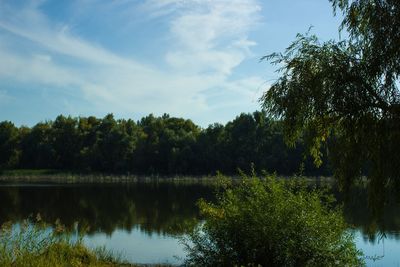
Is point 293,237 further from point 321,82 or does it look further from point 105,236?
point 105,236

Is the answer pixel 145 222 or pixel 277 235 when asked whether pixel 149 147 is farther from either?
pixel 277 235

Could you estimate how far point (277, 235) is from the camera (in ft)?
32.2

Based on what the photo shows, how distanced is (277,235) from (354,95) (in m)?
3.03

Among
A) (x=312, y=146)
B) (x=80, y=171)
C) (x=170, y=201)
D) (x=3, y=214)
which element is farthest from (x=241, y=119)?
(x=312, y=146)

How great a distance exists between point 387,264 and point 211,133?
221 feet

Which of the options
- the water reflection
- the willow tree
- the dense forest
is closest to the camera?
the willow tree

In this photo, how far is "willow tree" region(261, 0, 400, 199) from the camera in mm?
8562

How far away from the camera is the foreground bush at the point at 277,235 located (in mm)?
9828

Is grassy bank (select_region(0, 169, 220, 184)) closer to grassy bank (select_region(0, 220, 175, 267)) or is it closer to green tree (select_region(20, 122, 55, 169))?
green tree (select_region(20, 122, 55, 169))

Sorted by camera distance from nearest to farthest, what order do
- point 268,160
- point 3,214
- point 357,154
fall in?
point 357,154, point 3,214, point 268,160

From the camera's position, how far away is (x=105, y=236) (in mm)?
21047

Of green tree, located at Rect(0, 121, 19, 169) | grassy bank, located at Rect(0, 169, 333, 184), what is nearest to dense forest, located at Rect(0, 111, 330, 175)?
green tree, located at Rect(0, 121, 19, 169)

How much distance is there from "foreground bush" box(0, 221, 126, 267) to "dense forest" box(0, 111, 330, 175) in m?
61.3

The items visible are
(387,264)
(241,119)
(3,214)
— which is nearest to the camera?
(387,264)
